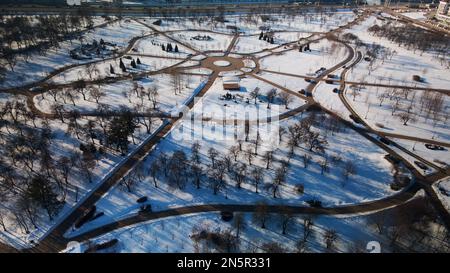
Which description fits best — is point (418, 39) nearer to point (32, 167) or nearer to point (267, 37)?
point (267, 37)

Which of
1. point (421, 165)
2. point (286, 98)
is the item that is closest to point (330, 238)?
point (421, 165)

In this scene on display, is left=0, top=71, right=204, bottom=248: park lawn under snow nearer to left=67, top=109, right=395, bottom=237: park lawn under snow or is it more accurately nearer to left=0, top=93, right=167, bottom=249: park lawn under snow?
left=0, top=93, right=167, bottom=249: park lawn under snow

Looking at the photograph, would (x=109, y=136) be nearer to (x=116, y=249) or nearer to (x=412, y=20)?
(x=116, y=249)

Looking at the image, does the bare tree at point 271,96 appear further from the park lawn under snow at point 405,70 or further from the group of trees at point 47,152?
the group of trees at point 47,152

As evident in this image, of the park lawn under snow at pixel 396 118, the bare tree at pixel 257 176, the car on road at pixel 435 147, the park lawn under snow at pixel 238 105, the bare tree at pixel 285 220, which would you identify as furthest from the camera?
the park lawn under snow at pixel 238 105

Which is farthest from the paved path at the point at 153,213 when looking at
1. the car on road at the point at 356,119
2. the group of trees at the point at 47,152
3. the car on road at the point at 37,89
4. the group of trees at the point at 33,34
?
the group of trees at the point at 33,34

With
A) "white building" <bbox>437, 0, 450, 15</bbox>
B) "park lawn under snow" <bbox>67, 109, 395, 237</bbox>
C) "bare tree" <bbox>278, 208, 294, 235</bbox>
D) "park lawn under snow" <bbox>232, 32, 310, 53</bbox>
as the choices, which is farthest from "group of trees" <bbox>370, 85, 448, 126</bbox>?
"white building" <bbox>437, 0, 450, 15</bbox>
